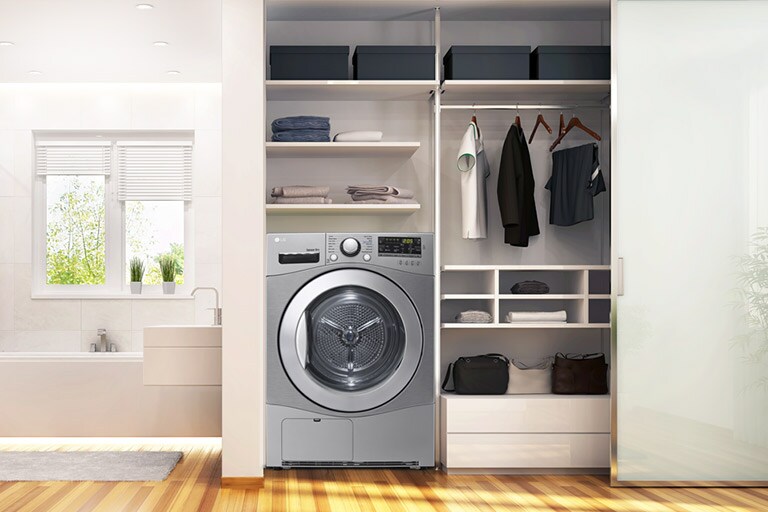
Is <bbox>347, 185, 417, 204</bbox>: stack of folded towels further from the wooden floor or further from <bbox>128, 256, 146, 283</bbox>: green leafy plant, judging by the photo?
<bbox>128, 256, 146, 283</bbox>: green leafy plant

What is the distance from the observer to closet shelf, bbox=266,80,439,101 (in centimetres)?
390

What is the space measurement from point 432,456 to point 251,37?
212cm

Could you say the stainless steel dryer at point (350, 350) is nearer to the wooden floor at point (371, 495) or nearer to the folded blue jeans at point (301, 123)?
the wooden floor at point (371, 495)

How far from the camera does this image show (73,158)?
17.6ft

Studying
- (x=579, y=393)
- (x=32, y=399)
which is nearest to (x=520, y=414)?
(x=579, y=393)

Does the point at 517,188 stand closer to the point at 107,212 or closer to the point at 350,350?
the point at 350,350

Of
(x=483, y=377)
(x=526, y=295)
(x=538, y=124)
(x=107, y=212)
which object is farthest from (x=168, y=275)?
(x=538, y=124)

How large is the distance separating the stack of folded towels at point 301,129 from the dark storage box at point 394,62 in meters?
0.29

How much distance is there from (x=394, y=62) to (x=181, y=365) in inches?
73.5

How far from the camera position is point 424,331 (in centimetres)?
388

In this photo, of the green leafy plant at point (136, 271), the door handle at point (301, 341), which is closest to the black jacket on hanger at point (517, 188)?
the door handle at point (301, 341)

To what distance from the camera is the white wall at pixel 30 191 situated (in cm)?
525

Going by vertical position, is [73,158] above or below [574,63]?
below

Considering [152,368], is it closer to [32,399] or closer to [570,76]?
[32,399]
